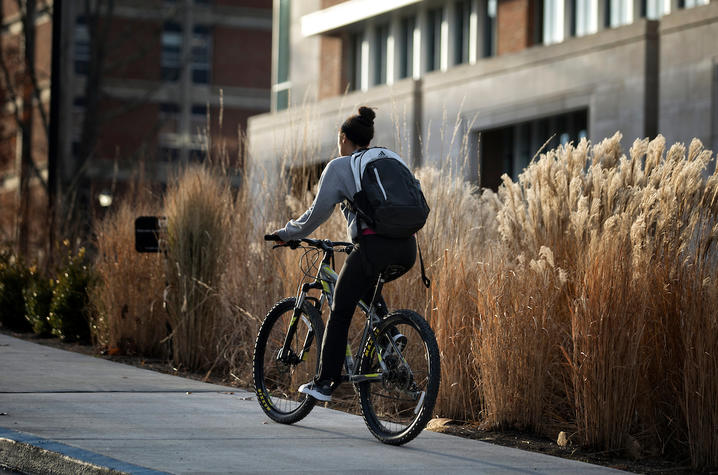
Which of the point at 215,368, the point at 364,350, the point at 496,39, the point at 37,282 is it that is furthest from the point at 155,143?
the point at 364,350

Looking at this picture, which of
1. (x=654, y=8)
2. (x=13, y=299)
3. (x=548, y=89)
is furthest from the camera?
(x=654, y=8)

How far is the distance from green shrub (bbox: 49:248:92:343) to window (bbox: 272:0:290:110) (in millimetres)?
27146

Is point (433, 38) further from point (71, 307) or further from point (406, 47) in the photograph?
point (71, 307)

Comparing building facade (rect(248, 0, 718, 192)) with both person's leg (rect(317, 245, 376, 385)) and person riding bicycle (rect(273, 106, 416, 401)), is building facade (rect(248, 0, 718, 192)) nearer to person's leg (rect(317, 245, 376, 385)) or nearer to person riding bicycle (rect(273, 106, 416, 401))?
person riding bicycle (rect(273, 106, 416, 401))

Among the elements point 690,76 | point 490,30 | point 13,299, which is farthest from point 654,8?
point 13,299

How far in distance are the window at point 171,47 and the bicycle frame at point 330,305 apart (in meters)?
50.2

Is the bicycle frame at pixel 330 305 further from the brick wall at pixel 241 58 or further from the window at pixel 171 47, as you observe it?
the brick wall at pixel 241 58

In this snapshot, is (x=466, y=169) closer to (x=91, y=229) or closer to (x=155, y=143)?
(x=91, y=229)

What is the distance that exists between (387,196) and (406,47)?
93.2 feet

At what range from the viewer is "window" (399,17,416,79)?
113ft

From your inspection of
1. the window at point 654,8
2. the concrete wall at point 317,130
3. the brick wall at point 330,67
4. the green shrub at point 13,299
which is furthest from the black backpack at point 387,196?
the brick wall at point 330,67

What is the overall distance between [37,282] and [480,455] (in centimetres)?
798

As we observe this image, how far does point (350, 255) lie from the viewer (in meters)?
6.82

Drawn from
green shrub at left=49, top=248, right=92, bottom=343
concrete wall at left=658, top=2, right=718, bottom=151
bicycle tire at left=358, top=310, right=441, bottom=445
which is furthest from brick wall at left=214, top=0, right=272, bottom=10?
bicycle tire at left=358, top=310, right=441, bottom=445
